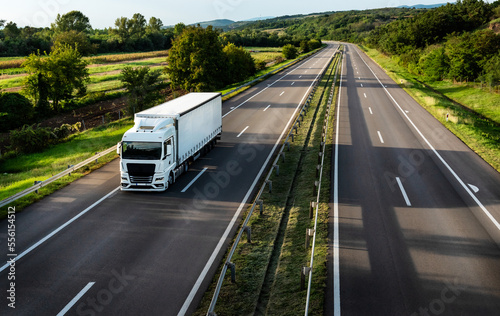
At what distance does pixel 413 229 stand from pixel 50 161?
21427mm

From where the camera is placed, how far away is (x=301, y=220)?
13102 mm

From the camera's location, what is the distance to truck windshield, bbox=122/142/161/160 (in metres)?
15.2

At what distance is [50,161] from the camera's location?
890 inches

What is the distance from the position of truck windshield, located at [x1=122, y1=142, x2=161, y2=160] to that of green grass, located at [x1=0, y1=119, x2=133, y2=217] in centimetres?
417

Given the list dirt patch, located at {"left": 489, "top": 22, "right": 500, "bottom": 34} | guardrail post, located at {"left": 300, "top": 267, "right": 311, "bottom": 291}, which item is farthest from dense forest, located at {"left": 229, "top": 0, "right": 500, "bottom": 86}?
guardrail post, located at {"left": 300, "top": 267, "right": 311, "bottom": 291}

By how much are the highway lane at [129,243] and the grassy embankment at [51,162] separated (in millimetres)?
785

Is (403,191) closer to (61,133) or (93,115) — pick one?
(61,133)

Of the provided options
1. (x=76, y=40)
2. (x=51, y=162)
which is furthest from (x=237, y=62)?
(x=76, y=40)

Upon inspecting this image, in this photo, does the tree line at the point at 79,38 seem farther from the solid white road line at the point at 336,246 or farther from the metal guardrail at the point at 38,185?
the solid white road line at the point at 336,246

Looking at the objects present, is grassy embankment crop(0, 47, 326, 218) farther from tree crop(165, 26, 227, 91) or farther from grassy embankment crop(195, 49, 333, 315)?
tree crop(165, 26, 227, 91)

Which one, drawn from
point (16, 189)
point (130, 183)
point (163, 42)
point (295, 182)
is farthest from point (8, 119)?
point (163, 42)

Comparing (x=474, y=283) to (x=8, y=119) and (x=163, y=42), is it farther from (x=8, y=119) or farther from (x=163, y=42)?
(x=163, y=42)

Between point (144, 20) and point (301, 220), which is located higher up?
point (144, 20)

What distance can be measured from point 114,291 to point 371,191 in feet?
37.0
